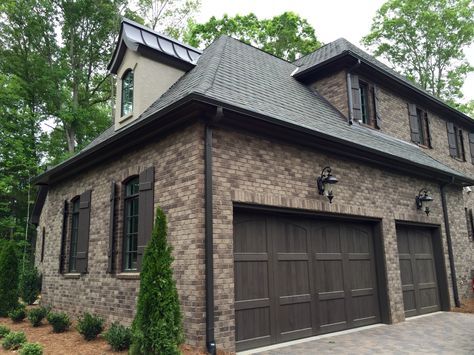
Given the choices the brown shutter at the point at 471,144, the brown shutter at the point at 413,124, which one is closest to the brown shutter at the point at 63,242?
the brown shutter at the point at 413,124

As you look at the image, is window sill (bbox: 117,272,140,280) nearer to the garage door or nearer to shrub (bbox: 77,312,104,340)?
shrub (bbox: 77,312,104,340)

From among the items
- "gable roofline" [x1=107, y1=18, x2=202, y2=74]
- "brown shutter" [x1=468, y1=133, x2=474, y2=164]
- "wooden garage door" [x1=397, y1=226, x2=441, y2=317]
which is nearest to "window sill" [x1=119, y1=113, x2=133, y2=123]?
"gable roofline" [x1=107, y1=18, x2=202, y2=74]

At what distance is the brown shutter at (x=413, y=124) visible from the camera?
12.6m

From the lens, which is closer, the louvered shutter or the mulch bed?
the louvered shutter

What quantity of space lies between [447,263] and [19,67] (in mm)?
22822

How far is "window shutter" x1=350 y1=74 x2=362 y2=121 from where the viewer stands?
407 inches

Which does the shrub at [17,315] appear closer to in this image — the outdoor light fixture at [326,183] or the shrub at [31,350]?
the shrub at [31,350]

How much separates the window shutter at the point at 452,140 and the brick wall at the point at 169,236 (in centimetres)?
1236

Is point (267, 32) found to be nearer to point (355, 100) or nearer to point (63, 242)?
point (355, 100)

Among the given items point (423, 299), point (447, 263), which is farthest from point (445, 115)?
point (423, 299)

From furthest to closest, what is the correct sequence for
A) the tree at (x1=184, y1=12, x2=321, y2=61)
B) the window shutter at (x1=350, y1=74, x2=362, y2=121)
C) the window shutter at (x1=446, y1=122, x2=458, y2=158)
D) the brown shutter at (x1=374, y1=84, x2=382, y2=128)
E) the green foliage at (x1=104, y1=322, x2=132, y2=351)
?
1. the tree at (x1=184, y1=12, x2=321, y2=61)
2. the window shutter at (x1=446, y1=122, x2=458, y2=158)
3. the brown shutter at (x1=374, y1=84, x2=382, y2=128)
4. the window shutter at (x1=350, y1=74, x2=362, y2=121)
5. the green foliage at (x1=104, y1=322, x2=132, y2=351)

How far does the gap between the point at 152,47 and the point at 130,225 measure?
3968 mm

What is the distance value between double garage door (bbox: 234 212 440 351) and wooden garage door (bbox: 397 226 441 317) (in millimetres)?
67

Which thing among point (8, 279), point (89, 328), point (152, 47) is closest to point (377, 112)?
point (152, 47)
